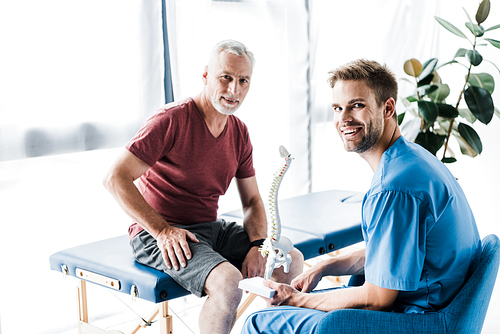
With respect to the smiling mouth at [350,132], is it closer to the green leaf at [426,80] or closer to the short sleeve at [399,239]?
the short sleeve at [399,239]

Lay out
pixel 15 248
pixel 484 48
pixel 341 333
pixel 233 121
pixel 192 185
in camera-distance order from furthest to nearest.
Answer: pixel 484 48, pixel 15 248, pixel 233 121, pixel 192 185, pixel 341 333

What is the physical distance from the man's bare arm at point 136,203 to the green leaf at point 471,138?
214 centimetres

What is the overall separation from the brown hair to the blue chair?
534mm

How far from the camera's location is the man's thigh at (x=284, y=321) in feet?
3.92

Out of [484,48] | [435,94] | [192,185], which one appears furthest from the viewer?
[484,48]

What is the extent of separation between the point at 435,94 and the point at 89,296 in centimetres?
244

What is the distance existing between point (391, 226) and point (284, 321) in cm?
38

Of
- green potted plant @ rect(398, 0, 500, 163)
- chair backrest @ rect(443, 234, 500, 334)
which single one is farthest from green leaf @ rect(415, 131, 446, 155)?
chair backrest @ rect(443, 234, 500, 334)

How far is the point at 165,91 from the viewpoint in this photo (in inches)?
105

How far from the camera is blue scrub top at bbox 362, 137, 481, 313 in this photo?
1091 millimetres

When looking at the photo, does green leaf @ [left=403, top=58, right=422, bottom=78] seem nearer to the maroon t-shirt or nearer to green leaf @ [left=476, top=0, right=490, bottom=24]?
green leaf @ [left=476, top=0, right=490, bottom=24]

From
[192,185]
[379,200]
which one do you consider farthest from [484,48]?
[379,200]

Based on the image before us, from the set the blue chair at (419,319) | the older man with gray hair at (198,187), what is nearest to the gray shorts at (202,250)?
the older man with gray hair at (198,187)

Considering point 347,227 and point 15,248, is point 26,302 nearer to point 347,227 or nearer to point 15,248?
point 15,248
